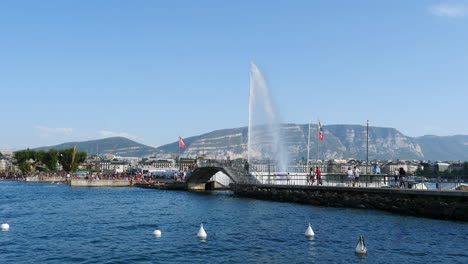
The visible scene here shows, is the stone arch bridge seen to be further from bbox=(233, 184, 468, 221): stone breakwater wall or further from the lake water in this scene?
the lake water

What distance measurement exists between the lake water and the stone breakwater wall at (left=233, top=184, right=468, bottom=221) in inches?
69.6

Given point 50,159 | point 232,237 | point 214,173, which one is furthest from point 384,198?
point 50,159

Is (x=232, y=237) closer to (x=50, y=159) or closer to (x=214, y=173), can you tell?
(x=214, y=173)

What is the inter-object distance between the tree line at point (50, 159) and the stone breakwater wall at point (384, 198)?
122685 millimetres

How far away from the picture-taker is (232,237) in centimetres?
3194

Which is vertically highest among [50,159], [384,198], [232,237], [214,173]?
[50,159]

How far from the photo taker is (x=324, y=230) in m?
33.8

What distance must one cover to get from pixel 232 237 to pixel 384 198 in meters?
19.7

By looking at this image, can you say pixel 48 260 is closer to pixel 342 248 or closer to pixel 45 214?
pixel 342 248

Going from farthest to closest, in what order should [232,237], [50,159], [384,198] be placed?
[50,159]
[384,198]
[232,237]

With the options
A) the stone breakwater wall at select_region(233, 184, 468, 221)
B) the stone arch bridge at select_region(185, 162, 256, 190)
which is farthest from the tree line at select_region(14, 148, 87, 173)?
the stone breakwater wall at select_region(233, 184, 468, 221)

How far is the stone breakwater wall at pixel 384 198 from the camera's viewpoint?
124ft

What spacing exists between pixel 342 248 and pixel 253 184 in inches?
1563

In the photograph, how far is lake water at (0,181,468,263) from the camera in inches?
990
